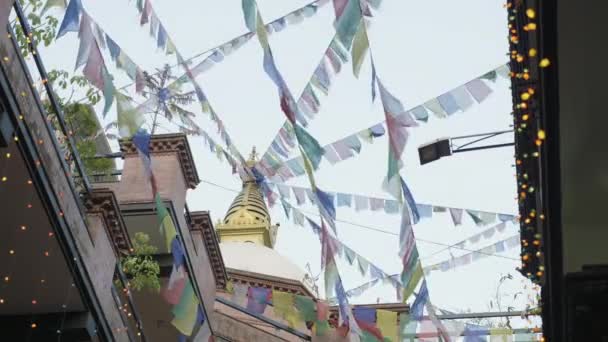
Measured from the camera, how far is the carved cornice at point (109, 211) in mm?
11008

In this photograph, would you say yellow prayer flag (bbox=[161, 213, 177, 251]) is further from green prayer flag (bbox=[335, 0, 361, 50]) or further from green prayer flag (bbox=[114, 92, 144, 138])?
green prayer flag (bbox=[335, 0, 361, 50])

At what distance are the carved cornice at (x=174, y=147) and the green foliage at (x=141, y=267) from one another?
7.38 ft

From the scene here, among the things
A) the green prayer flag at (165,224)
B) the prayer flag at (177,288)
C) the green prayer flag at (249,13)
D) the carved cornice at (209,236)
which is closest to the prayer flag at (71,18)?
the green prayer flag at (249,13)

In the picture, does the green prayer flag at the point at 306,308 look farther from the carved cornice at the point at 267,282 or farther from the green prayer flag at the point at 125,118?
the carved cornice at the point at 267,282

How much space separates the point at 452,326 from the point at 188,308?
4.16 meters

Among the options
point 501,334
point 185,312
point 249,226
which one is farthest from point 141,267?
point 249,226

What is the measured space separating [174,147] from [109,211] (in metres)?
3.32

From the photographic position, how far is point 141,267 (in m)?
12.1

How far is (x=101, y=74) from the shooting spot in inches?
309

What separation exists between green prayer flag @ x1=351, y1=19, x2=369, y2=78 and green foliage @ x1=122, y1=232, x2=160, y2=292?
6080mm

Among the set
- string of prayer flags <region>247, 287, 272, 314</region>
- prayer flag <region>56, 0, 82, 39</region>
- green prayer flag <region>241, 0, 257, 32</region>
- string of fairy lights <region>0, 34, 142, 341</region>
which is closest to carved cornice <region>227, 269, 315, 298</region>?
string of prayer flags <region>247, 287, 272, 314</region>

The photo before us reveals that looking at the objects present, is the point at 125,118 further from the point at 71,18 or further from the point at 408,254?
the point at 408,254

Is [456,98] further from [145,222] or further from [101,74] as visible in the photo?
[145,222]

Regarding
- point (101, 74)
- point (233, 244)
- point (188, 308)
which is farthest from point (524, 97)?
point (233, 244)
